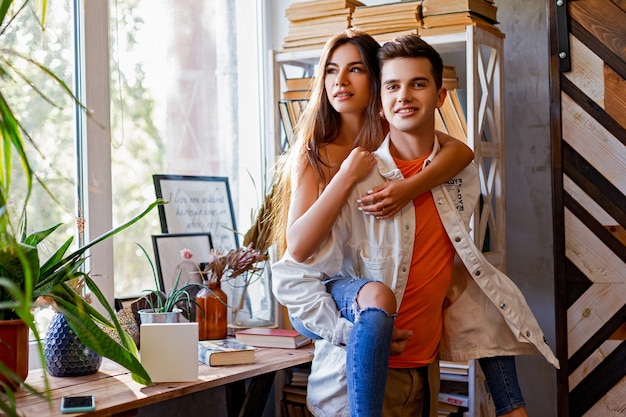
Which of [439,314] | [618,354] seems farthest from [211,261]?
[618,354]

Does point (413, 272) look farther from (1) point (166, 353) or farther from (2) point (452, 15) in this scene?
(2) point (452, 15)

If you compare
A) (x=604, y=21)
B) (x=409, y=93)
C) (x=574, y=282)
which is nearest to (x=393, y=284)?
(x=409, y=93)

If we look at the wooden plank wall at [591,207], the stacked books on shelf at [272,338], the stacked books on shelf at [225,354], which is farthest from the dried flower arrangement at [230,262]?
the wooden plank wall at [591,207]

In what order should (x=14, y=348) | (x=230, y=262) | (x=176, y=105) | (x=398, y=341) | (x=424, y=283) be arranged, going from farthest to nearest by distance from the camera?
(x=176, y=105)
(x=230, y=262)
(x=424, y=283)
(x=398, y=341)
(x=14, y=348)

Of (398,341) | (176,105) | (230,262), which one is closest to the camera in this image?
(398,341)

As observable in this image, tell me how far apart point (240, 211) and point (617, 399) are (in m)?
1.57

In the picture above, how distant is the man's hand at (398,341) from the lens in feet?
6.43

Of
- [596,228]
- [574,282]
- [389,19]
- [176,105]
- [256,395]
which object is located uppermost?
[389,19]

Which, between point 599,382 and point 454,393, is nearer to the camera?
point 599,382

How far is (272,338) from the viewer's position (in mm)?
2555

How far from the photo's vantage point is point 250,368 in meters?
2.21

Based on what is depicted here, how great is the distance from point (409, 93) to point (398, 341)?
63 centimetres

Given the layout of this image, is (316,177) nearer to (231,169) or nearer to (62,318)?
(62,318)

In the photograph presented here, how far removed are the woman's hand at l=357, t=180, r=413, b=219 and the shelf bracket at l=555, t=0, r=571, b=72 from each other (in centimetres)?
76
